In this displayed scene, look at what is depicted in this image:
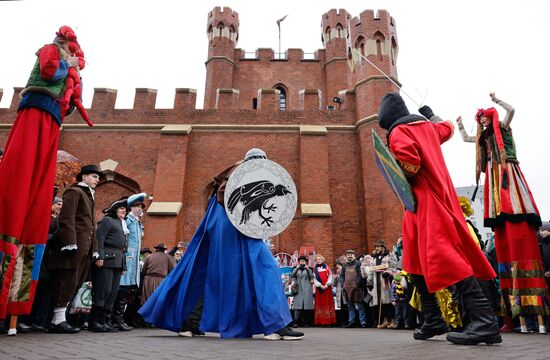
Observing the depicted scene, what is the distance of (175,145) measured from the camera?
50.2 ft

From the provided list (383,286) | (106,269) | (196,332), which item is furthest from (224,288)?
(383,286)

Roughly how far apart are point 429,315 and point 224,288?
1944 millimetres

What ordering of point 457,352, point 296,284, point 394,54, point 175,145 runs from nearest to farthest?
point 457,352, point 296,284, point 175,145, point 394,54

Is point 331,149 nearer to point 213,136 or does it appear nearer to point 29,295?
point 213,136

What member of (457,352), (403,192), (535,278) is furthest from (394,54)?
(457,352)

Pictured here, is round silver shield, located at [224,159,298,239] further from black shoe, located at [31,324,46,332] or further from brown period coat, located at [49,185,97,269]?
black shoe, located at [31,324,46,332]

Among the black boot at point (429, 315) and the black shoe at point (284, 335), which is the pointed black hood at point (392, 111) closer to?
the black boot at point (429, 315)

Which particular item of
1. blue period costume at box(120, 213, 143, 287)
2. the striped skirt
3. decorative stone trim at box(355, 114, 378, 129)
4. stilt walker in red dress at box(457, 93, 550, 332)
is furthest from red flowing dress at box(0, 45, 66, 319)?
decorative stone trim at box(355, 114, 378, 129)

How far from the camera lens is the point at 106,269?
219 inches

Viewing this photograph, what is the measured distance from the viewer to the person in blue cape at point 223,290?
12.5ft

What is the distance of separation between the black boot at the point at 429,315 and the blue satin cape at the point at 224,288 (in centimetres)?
121

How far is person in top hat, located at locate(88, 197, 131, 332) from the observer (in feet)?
17.8

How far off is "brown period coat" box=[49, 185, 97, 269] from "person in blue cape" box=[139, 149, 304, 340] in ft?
3.77

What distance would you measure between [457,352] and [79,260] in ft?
13.2
